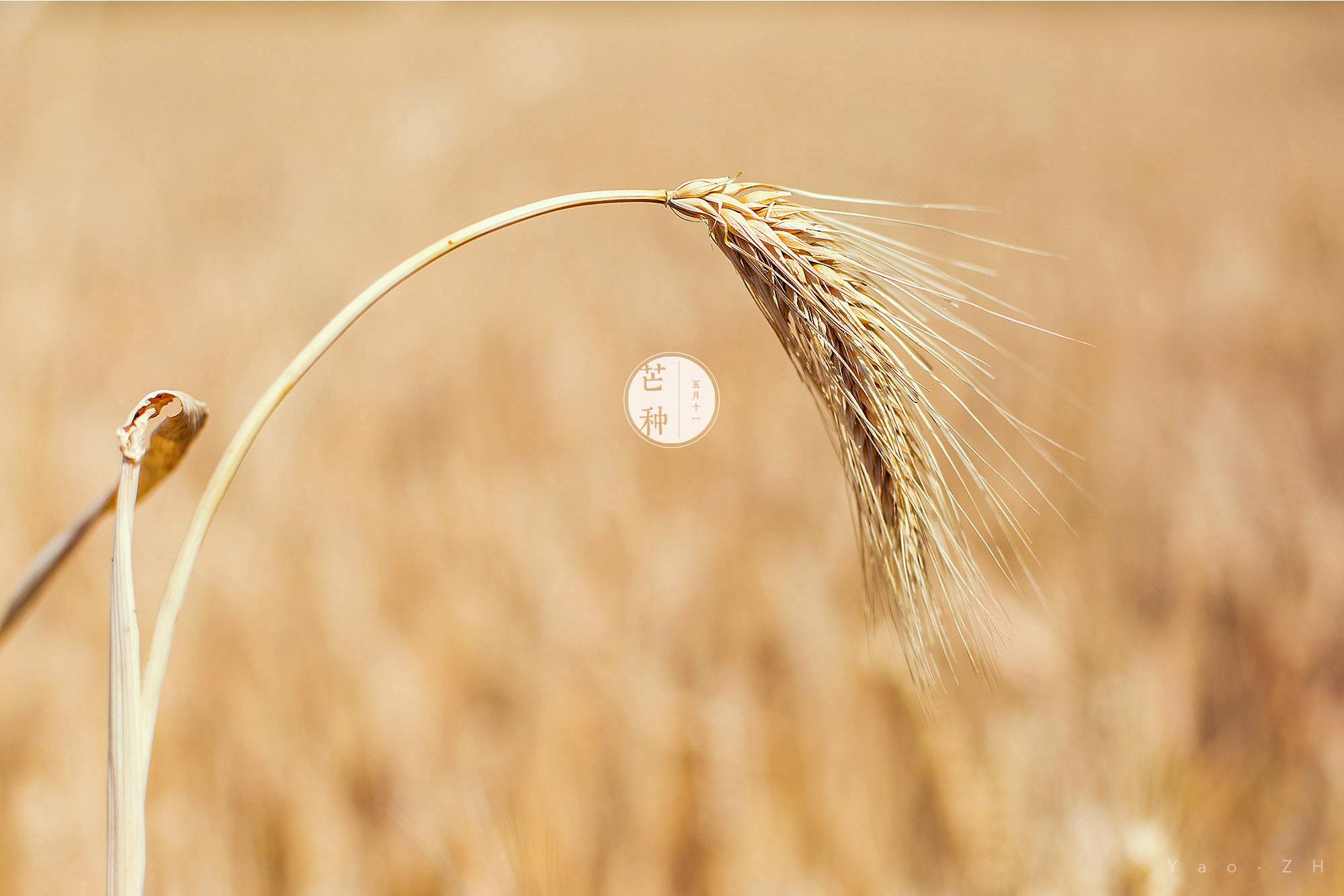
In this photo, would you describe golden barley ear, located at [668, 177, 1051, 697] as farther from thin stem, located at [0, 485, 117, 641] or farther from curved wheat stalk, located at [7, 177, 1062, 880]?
thin stem, located at [0, 485, 117, 641]

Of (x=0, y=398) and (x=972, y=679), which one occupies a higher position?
(x=0, y=398)

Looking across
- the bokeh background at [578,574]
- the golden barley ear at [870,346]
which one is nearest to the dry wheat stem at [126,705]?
the golden barley ear at [870,346]

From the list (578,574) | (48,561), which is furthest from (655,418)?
(578,574)

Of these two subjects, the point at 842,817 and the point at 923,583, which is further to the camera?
the point at 842,817

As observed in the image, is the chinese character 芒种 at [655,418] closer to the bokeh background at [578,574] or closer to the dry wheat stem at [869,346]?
the dry wheat stem at [869,346]

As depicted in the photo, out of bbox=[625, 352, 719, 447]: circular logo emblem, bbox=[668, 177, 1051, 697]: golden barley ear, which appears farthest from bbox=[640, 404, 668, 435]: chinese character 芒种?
bbox=[668, 177, 1051, 697]: golden barley ear

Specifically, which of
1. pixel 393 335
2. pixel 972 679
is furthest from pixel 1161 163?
pixel 393 335

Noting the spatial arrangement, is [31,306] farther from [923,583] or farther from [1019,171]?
[1019,171]
